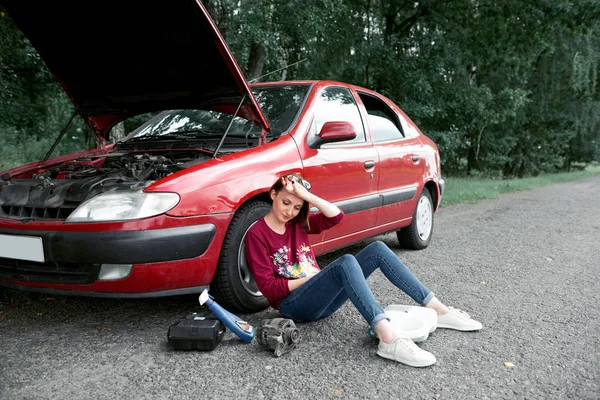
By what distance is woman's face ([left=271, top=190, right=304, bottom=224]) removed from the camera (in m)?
2.79

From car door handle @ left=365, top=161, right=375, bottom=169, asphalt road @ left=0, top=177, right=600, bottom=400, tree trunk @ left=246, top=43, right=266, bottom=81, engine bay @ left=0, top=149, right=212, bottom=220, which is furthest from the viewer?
tree trunk @ left=246, top=43, right=266, bottom=81

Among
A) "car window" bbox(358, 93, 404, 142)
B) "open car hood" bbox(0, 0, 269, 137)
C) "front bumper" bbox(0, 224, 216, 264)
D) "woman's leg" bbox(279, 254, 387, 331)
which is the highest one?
"open car hood" bbox(0, 0, 269, 137)

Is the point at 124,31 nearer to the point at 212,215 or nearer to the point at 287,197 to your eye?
the point at 212,215

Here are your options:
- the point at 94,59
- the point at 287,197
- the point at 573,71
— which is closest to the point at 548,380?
the point at 287,197

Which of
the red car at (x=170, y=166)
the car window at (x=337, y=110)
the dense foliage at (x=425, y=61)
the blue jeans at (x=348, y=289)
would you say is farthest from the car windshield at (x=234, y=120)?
the dense foliage at (x=425, y=61)

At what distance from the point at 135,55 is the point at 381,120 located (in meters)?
2.34

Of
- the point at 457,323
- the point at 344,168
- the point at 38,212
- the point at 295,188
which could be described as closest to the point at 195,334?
the point at 295,188

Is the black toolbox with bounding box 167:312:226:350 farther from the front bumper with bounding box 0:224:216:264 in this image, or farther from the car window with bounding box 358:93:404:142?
the car window with bounding box 358:93:404:142

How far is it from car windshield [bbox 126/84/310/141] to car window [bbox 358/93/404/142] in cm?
Answer: 82

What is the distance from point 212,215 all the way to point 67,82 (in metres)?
1.86

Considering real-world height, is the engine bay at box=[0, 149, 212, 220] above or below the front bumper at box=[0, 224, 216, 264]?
above

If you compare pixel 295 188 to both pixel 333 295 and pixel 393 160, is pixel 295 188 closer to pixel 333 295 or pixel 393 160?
pixel 333 295

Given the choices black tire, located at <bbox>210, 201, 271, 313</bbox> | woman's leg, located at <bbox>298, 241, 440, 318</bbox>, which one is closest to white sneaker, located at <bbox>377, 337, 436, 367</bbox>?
woman's leg, located at <bbox>298, 241, 440, 318</bbox>

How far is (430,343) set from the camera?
2.84 meters
